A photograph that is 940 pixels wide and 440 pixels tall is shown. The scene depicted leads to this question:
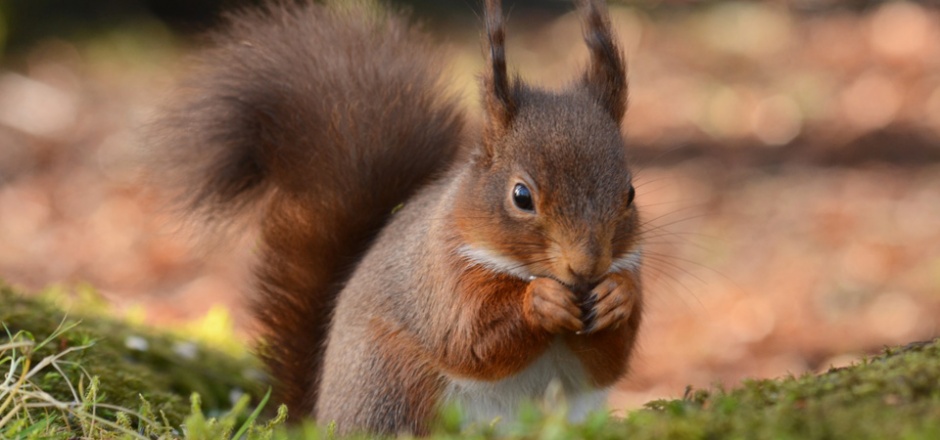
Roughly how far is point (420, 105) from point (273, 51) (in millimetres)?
410

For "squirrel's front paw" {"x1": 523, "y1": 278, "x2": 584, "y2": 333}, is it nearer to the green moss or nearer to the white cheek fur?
the white cheek fur

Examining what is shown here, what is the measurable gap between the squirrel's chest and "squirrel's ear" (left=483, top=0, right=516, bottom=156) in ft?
1.50

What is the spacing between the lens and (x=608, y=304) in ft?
6.57

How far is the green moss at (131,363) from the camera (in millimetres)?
2266

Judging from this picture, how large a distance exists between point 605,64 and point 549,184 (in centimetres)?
47

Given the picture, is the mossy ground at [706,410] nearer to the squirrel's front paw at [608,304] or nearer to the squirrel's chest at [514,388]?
the squirrel's chest at [514,388]

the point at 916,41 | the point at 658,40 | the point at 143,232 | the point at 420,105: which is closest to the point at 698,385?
the point at 420,105

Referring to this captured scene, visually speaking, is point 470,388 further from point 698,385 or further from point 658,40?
point 658,40

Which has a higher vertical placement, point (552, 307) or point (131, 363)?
point (552, 307)

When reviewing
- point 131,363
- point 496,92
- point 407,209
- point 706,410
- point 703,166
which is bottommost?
point 703,166

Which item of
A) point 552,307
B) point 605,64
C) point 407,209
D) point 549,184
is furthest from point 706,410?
point 407,209

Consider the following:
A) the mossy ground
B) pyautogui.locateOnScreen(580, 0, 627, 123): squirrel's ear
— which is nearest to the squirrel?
pyautogui.locateOnScreen(580, 0, 627, 123): squirrel's ear

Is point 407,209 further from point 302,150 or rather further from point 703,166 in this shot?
point 703,166

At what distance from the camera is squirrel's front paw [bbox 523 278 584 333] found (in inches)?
77.2
